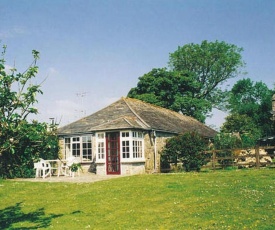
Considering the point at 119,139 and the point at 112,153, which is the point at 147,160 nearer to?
the point at 112,153

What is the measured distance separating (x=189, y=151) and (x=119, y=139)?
5060mm

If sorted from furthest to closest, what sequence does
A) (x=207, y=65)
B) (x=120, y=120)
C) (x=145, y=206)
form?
(x=207, y=65) < (x=120, y=120) < (x=145, y=206)

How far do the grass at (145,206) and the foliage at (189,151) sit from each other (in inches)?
304

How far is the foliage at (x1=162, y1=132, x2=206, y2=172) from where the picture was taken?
24469 millimetres

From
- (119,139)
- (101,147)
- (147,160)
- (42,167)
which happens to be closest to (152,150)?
(147,160)

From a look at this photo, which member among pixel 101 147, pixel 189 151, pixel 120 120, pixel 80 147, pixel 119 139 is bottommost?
pixel 189 151

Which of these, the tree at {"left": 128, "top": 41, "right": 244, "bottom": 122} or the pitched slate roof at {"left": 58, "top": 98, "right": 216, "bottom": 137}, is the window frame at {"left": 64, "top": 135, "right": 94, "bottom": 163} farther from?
the tree at {"left": 128, "top": 41, "right": 244, "bottom": 122}

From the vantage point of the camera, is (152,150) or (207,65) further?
(207,65)

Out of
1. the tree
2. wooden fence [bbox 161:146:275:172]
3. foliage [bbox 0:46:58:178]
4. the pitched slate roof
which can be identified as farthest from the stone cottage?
the tree

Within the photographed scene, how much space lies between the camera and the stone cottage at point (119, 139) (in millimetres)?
23719

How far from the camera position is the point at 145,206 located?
12.0 m

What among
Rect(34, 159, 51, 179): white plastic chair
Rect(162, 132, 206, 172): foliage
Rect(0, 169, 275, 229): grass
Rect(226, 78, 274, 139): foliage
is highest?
Rect(226, 78, 274, 139): foliage

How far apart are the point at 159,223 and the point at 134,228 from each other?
2.55 ft

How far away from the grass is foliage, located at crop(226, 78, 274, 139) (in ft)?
125
